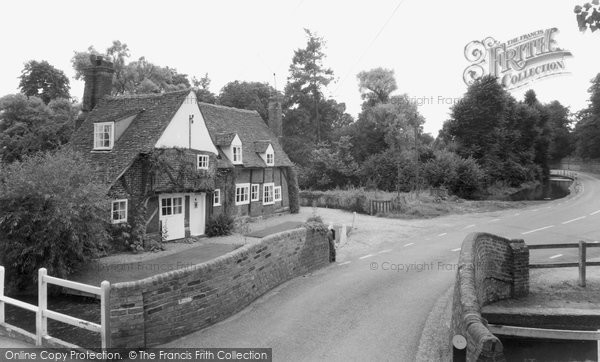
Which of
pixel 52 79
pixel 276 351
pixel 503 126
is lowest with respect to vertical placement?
pixel 276 351

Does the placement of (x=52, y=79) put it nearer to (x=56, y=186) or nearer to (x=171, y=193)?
(x=171, y=193)

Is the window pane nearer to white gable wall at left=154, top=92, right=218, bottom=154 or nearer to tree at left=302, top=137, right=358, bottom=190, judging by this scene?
white gable wall at left=154, top=92, right=218, bottom=154

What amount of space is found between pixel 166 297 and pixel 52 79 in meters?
47.7

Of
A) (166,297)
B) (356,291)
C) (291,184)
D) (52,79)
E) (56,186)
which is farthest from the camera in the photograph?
(52,79)

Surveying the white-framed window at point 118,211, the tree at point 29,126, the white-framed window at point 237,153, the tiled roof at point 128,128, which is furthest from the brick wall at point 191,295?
the tree at point 29,126

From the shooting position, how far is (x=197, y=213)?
21.3 metres

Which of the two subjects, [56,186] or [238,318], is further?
[56,186]

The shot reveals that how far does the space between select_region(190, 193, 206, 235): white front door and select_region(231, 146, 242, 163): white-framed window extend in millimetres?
3907

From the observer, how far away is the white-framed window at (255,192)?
1056 inches

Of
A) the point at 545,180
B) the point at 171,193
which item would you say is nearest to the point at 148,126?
the point at 171,193

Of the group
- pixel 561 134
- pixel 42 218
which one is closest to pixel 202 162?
pixel 42 218

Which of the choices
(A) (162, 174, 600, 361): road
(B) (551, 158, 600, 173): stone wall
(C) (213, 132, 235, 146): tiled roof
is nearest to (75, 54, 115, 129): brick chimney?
(C) (213, 132, 235, 146): tiled roof

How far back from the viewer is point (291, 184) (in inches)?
1204

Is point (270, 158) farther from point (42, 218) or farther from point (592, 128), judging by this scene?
point (592, 128)
